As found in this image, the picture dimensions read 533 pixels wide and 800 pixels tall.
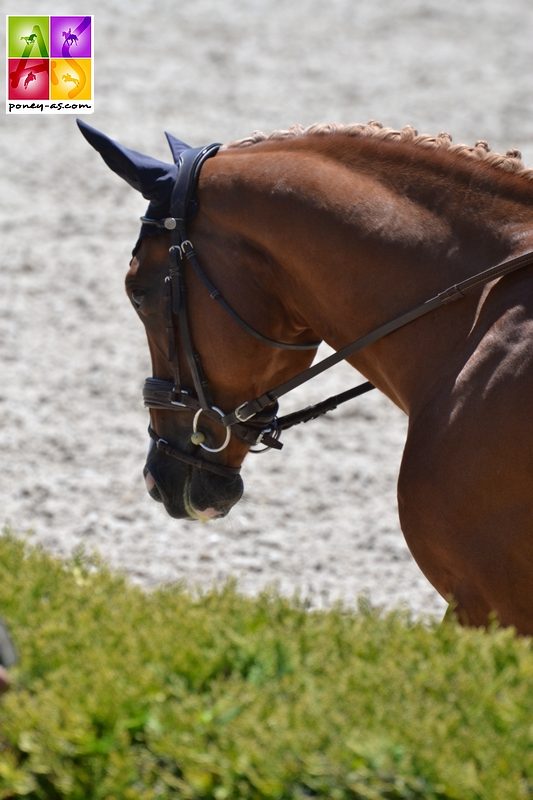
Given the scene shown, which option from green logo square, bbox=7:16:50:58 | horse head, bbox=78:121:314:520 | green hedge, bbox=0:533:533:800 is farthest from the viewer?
green logo square, bbox=7:16:50:58

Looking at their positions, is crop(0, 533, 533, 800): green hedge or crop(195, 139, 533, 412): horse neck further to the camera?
crop(195, 139, 533, 412): horse neck

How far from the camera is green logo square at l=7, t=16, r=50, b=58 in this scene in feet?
27.1

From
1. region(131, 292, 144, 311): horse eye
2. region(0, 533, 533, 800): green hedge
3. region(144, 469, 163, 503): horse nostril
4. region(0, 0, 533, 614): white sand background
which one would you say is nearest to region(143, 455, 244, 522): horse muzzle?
region(144, 469, 163, 503): horse nostril

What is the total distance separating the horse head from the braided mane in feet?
1.32

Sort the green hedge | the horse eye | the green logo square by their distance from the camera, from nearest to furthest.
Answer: the green hedge
the horse eye
the green logo square

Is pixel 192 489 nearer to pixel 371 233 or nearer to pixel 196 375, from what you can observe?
pixel 196 375

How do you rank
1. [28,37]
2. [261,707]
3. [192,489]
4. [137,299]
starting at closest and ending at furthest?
Result: [261,707]
[137,299]
[192,489]
[28,37]

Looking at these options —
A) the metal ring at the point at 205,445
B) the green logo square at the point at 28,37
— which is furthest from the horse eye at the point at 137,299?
the green logo square at the point at 28,37

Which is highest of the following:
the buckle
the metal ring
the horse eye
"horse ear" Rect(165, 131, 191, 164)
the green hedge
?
"horse ear" Rect(165, 131, 191, 164)

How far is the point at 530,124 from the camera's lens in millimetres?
11547

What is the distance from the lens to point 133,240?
10039mm

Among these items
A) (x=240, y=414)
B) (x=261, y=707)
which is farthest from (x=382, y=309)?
(x=261, y=707)

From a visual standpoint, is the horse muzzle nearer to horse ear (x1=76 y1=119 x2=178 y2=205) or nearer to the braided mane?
horse ear (x1=76 y1=119 x2=178 y2=205)

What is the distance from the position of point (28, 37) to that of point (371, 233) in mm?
5994
